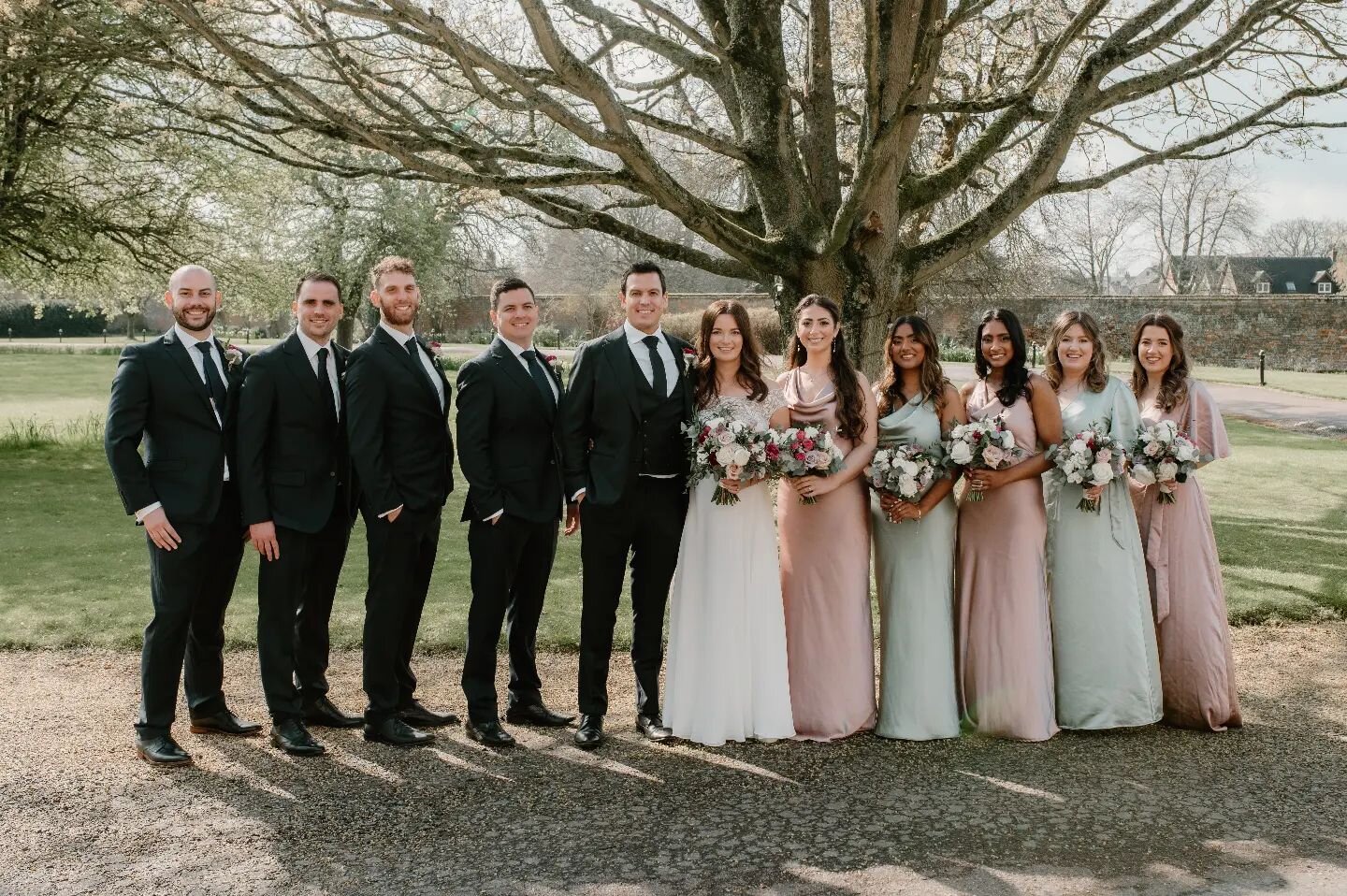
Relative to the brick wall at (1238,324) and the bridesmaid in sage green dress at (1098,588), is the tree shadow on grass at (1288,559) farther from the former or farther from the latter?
the brick wall at (1238,324)

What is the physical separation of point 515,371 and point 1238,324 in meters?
51.4

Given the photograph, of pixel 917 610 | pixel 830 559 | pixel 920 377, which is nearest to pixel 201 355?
pixel 830 559

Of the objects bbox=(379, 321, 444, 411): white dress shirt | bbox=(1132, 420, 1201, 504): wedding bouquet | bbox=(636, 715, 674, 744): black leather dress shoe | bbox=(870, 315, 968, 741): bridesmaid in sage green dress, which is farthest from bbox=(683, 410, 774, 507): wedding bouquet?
bbox=(1132, 420, 1201, 504): wedding bouquet

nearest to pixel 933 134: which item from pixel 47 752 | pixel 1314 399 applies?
pixel 47 752

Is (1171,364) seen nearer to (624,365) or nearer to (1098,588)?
(1098,588)

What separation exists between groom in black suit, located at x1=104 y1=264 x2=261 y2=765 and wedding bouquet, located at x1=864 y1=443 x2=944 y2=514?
10.5 feet

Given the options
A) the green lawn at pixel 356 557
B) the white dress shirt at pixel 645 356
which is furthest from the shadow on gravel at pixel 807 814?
the green lawn at pixel 356 557

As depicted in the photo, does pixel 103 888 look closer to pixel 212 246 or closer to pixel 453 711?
pixel 453 711

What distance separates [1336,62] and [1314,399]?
2423 cm

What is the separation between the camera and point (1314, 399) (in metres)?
30.3

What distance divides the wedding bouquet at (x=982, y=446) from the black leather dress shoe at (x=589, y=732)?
2204mm

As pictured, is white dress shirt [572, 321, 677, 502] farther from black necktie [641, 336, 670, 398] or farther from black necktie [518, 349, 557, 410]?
black necktie [518, 349, 557, 410]

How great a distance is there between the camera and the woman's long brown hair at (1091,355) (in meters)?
5.79

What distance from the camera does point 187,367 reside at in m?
5.16
